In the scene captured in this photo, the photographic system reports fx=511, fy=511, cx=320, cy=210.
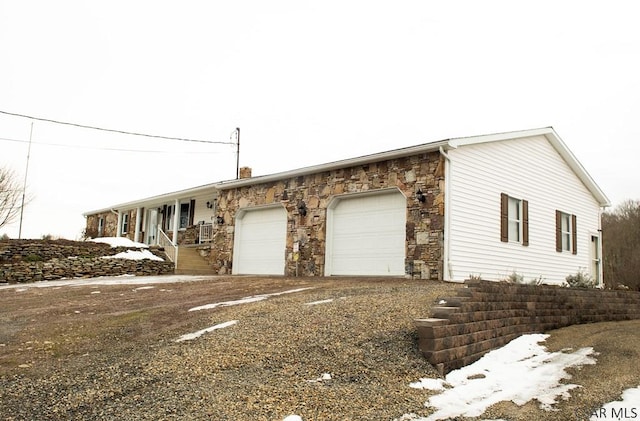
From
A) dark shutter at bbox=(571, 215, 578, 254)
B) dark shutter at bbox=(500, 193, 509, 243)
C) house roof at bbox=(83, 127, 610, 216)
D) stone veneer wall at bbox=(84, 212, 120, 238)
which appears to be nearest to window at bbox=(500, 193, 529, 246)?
dark shutter at bbox=(500, 193, 509, 243)

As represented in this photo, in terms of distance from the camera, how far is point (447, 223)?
1197 centimetres

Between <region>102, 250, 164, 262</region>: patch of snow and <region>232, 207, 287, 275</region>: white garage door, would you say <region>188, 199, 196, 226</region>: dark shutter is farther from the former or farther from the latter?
<region>232, 207, 287, 275</region>: white garage door

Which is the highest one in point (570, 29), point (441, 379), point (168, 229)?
point (570, 29)

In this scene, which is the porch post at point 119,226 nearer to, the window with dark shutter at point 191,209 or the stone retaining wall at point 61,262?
the window with dark shutter at point 191,209

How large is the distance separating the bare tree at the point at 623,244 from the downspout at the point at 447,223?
54.8 ft

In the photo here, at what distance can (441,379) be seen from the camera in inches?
200

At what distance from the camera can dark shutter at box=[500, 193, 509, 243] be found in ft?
45.1

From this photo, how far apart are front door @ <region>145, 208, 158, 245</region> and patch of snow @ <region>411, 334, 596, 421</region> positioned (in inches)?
Result: 859

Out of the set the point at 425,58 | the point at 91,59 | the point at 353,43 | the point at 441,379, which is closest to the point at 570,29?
the point at 425,58

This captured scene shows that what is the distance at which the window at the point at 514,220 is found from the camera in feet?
45.4

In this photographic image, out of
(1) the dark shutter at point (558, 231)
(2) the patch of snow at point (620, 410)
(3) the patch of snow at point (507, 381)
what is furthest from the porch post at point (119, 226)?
(2) the patch of snow at point (620, 410)

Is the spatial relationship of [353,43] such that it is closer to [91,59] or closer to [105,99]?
[91,59]

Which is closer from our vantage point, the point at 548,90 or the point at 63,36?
the point at 63,36

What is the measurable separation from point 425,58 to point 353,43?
2540 millimetres
